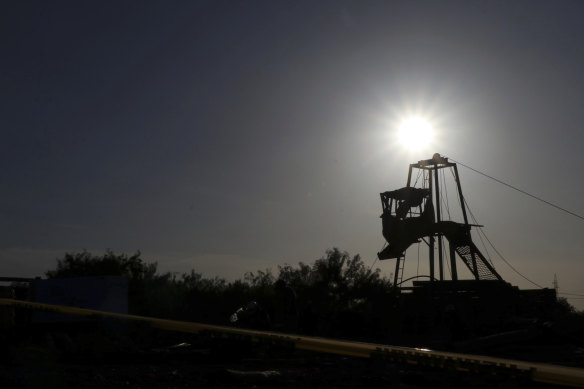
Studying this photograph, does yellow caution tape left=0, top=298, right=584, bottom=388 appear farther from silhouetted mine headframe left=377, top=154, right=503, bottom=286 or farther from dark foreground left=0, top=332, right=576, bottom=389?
silhouetted mine headframe left=377, top=154, right=503, bottom=286

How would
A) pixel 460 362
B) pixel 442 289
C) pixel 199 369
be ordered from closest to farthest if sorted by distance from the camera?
pixel 460 362, pixel 199 369, pixel 442 289

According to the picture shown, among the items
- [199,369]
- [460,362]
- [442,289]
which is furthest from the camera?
[442,289]

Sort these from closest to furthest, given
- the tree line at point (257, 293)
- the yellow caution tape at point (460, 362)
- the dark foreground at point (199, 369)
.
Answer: the yellow caution tape at point (460, 362) → the dark foreground at point (199, 369) → the tree line at point (257, 293)

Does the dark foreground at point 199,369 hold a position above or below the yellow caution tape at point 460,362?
below

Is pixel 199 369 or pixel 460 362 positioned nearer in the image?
pixel 460 362

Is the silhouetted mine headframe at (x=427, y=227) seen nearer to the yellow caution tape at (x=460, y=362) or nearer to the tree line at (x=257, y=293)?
the tree line at (x=257, y=293)

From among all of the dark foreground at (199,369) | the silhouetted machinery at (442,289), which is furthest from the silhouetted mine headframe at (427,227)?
the dark foreground at (199,369)

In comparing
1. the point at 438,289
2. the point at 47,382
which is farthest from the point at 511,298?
the point at 47,382

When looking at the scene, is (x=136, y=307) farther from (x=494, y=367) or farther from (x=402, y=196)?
(x=494, y=367)

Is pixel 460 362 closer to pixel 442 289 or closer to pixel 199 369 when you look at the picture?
pixel 199 369

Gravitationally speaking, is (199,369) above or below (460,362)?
below

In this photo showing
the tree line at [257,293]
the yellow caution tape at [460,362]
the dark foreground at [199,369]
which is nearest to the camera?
the yellow caution tape at [460,362]

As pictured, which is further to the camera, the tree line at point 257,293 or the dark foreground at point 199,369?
the tree line at point 257,293

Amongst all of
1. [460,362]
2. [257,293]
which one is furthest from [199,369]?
[257,293]
